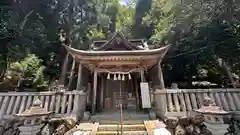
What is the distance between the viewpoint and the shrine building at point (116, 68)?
8.50 metres

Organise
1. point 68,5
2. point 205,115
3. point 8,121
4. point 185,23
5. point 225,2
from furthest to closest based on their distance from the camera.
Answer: point 68,5
point 185,23
point 225,2
point 8,121
point 205,115

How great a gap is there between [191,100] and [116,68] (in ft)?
14.6

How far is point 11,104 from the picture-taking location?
6621 mm

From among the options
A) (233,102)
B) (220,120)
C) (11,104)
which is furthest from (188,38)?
(11,104)

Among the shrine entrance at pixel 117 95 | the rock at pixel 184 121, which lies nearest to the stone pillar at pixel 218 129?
the rock at pixel 184 121

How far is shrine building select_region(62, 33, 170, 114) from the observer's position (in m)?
8.50

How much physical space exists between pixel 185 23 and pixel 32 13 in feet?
36.0

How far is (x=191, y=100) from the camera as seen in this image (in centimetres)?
656

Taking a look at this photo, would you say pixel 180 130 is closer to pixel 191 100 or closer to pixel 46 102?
pixel 191 100

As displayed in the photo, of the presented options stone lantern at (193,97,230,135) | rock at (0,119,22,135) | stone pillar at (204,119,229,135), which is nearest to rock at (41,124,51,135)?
rock at (0,119,22,135)

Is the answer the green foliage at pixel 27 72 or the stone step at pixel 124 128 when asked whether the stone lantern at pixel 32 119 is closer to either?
the stone step at pixel 124 128

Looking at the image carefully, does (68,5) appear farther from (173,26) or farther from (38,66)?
(173,26)

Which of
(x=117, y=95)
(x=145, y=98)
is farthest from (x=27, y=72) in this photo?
(x=145, y=98)

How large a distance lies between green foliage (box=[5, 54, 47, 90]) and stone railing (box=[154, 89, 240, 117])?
8861 millimetres
